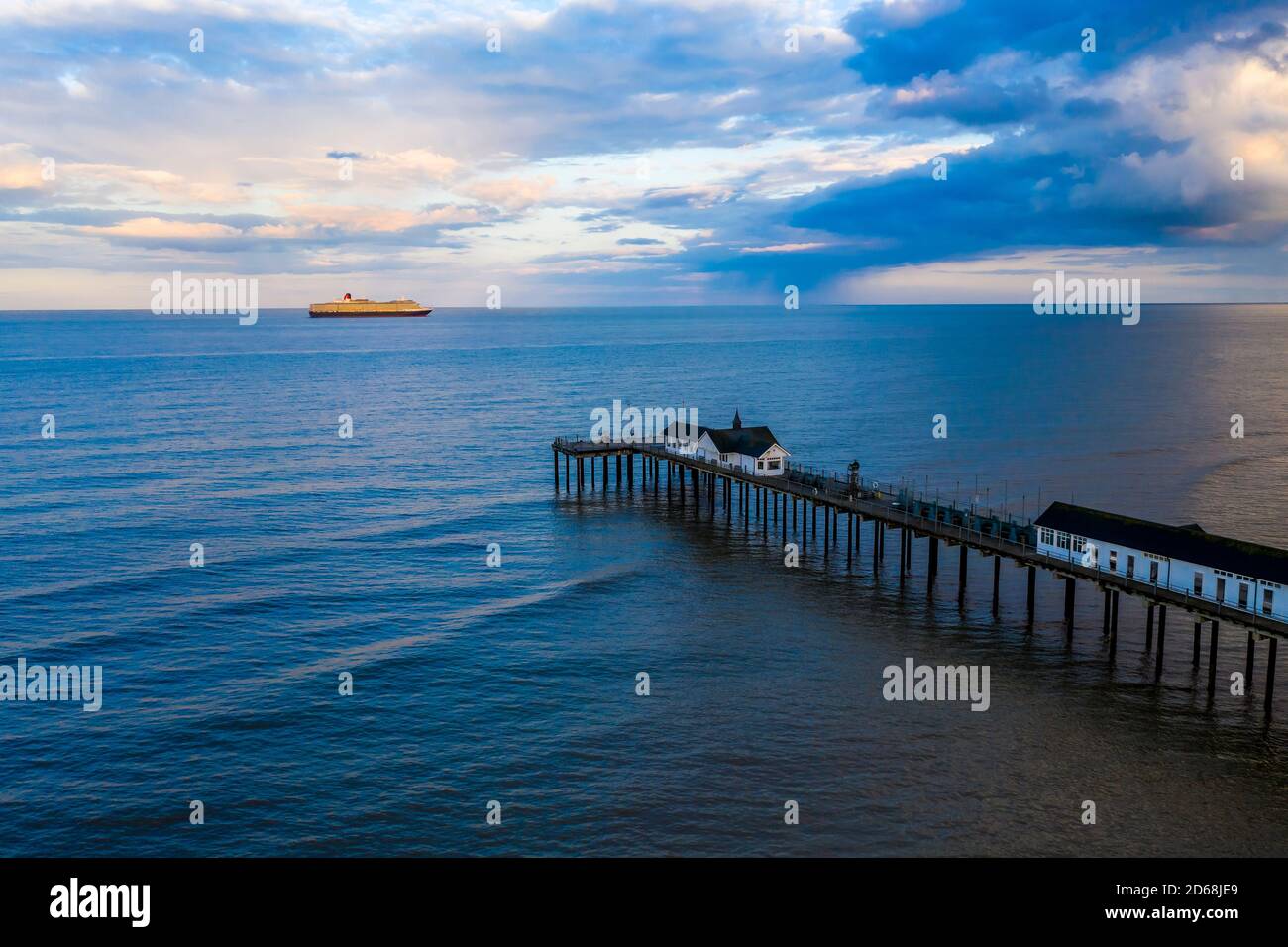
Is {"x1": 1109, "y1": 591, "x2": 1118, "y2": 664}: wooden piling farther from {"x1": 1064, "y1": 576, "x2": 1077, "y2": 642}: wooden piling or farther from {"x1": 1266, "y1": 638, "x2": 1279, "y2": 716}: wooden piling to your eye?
{"x1": 1266, "y1": 638, "x2": 1279, "y2": 716}: wooden piling

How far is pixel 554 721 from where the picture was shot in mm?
41812

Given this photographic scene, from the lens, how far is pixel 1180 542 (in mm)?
47094

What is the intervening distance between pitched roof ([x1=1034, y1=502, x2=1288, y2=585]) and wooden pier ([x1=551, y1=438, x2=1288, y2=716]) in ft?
5.45

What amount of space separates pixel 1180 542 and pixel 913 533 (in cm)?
1849

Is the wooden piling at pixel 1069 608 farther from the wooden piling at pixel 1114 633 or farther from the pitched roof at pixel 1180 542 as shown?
the pitched roof at pixel 1180 542

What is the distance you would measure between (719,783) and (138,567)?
41.9 meters

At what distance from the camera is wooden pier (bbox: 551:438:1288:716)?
44875 mm

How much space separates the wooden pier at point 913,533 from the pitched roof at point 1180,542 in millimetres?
1662
